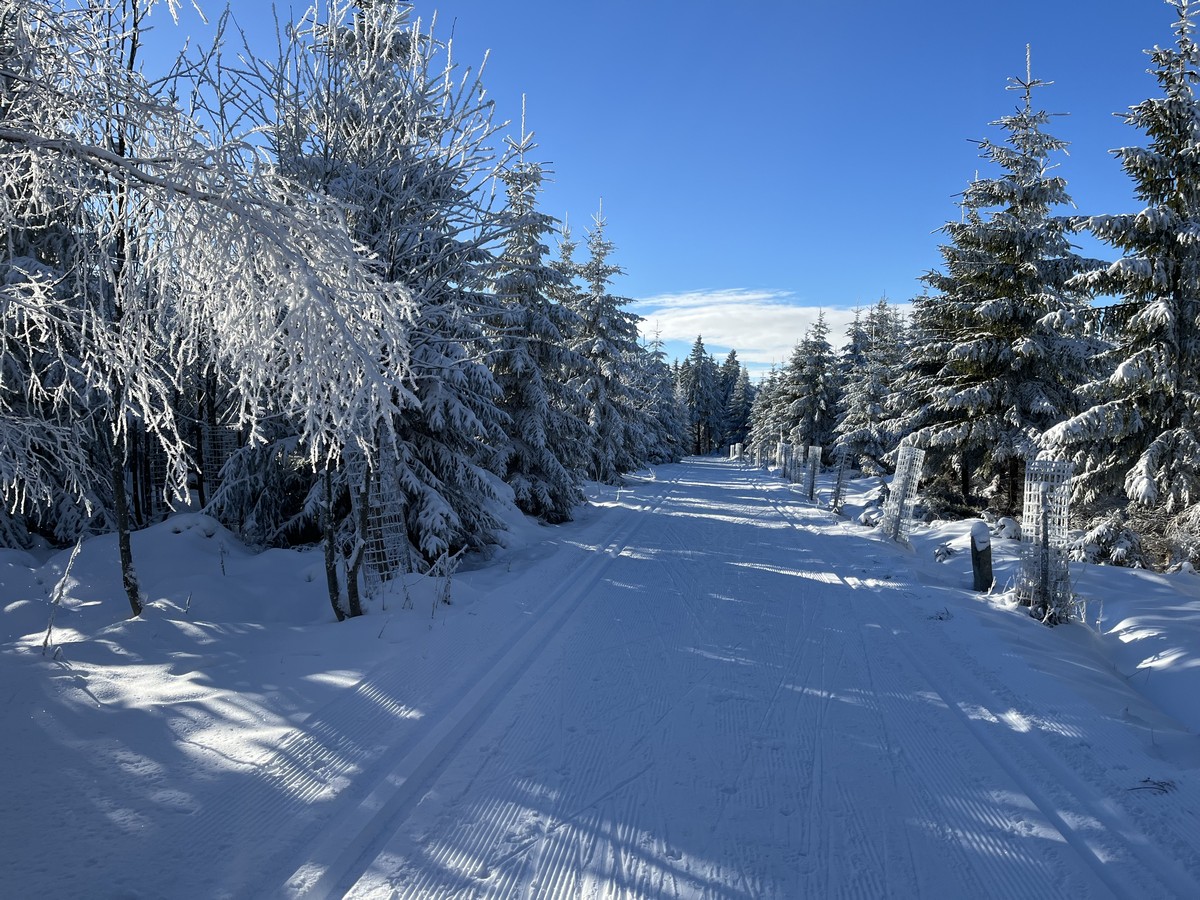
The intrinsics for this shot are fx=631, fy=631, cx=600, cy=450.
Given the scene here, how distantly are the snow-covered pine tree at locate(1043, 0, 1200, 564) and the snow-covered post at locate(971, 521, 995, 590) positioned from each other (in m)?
3.61

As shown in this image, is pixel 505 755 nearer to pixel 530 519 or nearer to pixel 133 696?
pixel 133 696

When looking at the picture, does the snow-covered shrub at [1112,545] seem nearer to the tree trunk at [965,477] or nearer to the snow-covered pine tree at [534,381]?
the tree trunk at [965,477]

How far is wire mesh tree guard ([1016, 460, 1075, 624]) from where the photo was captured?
6875mm

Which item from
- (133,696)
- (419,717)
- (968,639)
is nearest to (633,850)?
(419,717)

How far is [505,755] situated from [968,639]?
4.77 m

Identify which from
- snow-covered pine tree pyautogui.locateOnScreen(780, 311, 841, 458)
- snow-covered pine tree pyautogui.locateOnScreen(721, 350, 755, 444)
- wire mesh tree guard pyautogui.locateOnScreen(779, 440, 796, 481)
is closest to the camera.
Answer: wire mesh tree guard pyautogui.locateOnScreen(779, 440, 796, 481)

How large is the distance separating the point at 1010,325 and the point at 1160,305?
5.22m

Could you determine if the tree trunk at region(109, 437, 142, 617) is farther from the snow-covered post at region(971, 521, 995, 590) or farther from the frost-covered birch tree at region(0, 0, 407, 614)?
the snow-covered post at region(971, 521, 995, 590)

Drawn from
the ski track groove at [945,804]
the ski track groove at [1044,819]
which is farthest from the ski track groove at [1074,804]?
the ski track groove at [945,804]

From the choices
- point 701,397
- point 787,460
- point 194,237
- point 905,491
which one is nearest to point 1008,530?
point 905,491

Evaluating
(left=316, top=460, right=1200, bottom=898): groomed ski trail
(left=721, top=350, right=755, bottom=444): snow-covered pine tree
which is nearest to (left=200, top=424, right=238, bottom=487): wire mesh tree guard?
(left=316, top=460, right=1200, bottom=898): groomed ski trail

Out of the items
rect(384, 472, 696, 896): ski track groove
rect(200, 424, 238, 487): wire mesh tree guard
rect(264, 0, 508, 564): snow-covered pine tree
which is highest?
rect(264, 0, 508, 564): snow-covered pine tree

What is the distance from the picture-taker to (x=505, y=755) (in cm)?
387

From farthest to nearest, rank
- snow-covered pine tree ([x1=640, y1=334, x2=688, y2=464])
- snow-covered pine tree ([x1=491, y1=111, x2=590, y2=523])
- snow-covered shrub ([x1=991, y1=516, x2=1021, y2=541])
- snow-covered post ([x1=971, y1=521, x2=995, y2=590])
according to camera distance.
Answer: snow-covered pine tree ([x1=640, y1=334, x2=688, y2=464])
snow-covered pine tree ([x1=491, y1=111, x2=590, y2=523])
snow-covered shrub ([x1=991, y1=516, x2=1021, y2=541])
snow-covered post ([x1=971, y1=521, x2=995, y2=590])
